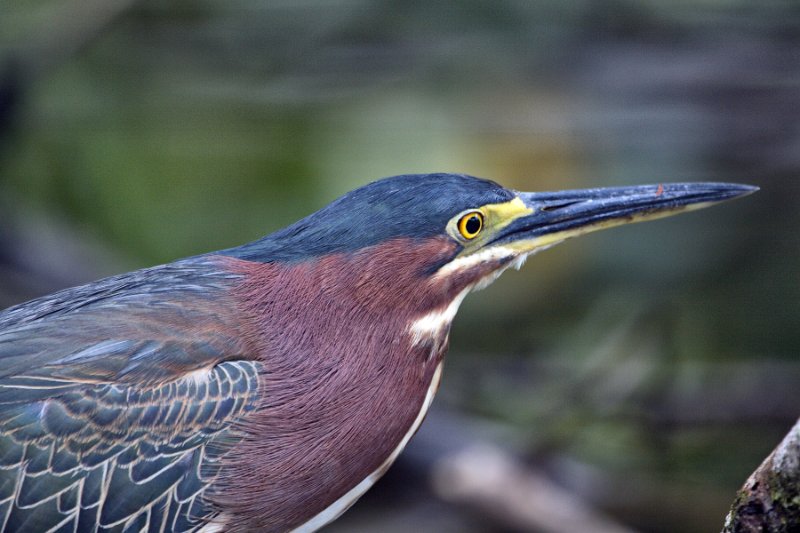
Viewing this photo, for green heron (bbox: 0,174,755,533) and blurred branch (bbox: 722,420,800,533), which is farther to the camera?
green heron (bbox: 0,174,755,533)

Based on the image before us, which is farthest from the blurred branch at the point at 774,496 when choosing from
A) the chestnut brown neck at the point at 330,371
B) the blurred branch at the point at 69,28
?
the blurred branch at the point at 69,28

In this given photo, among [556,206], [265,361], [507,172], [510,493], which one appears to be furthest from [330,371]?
[507,172]

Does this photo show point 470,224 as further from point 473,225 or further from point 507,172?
point 507,172

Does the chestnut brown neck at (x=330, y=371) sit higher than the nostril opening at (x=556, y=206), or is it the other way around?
the nostril opening at (x=556, y=206)

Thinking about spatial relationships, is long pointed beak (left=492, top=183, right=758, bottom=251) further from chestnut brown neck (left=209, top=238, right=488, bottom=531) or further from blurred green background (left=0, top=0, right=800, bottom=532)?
blurred green background (left=0, top=0, right=800, bottom=532)

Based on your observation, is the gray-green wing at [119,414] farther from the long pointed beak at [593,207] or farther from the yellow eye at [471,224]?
the long pointed beak at [593,207]

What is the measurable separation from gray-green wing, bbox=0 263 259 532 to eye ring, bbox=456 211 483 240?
0.59 metres

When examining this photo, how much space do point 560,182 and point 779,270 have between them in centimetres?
115

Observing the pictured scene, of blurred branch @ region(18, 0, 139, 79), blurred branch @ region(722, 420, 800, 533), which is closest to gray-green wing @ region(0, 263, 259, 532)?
blurred branch @ region(722, 420, 800, 533)

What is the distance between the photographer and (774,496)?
1.84m

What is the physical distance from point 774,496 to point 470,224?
3.24ft

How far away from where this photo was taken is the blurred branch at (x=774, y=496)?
5.93 ft

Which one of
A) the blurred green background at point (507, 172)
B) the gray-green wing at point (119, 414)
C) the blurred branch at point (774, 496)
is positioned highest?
the blurred green background at point (507, 172)

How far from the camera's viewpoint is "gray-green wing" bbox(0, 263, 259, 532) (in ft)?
7.46
